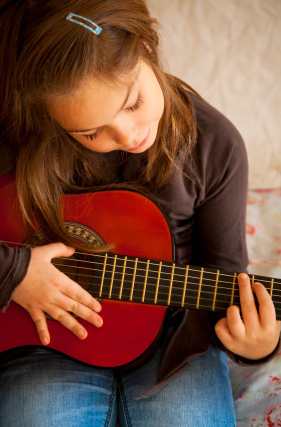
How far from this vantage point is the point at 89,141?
739mm

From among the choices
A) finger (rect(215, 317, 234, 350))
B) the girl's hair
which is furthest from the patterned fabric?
the girl's hair

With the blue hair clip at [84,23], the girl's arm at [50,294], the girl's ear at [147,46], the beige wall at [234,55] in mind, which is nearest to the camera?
the blue hair clip at [84,23]

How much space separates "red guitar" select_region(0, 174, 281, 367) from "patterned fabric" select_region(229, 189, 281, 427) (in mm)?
278

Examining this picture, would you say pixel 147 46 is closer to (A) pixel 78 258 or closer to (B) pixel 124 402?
(A) pixel 78 258

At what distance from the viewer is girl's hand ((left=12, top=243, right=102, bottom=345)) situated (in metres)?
0.83

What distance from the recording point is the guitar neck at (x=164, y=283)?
2.63ft

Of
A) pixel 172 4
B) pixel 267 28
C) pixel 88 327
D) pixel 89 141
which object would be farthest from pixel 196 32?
pixel 88 327

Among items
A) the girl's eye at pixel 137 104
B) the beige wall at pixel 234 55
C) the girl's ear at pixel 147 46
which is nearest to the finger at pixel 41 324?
the girl's eye at pixel 137 104

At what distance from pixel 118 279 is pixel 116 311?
0.07 meters

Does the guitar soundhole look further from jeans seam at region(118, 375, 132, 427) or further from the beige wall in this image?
the beige wall

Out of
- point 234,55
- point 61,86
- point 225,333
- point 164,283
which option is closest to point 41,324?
point 164,283

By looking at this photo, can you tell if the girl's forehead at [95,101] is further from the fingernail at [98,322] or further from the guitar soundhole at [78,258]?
the fingernail at [98,322]

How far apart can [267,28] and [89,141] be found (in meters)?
0.79

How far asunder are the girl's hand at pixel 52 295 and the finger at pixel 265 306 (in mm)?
319
